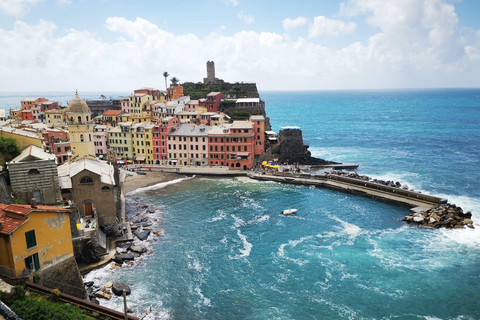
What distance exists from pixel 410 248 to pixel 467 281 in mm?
8093

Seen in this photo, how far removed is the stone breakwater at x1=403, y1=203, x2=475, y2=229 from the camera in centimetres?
5322

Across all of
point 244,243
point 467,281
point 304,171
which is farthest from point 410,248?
point 304,171

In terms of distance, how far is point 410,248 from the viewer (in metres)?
46.8

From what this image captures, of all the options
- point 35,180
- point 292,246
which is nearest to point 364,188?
point 292,246

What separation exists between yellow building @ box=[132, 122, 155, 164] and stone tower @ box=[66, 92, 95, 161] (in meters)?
27.9

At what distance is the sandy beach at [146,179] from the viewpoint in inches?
2874

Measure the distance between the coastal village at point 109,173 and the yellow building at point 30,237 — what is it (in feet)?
0.27

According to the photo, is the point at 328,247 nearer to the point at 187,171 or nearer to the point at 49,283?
the point at 49,283

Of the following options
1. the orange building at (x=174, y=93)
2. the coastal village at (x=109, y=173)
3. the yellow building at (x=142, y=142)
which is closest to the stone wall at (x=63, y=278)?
the coastal village at (x=109, y=173)

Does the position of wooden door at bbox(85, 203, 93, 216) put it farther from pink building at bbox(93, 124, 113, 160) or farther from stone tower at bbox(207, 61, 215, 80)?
stone tower at bbox(207, 61, 215, 80)

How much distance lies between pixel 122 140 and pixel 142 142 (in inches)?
210

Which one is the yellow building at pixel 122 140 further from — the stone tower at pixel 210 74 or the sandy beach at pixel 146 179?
the stone tower at pixel 210 74

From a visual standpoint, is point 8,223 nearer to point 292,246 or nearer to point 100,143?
point 292,246

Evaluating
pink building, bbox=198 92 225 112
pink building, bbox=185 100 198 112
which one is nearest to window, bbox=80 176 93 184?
pink building, bbox=185 100 198 112
